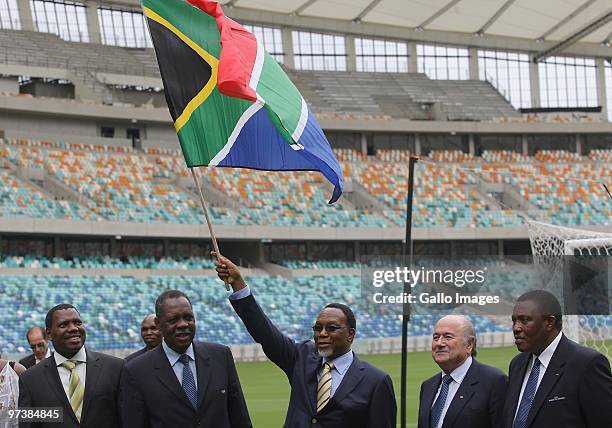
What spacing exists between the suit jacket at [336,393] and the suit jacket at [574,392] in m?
0.95

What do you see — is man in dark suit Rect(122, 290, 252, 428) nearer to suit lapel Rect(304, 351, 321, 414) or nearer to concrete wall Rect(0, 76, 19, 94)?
suit lapel Rect(304, 351, 321, 414)

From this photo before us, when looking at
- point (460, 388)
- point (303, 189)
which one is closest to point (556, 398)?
point (460, 388)

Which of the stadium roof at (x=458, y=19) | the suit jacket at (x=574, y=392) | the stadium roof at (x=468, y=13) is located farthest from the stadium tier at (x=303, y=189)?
the suit jacket at (x=574, y=392)

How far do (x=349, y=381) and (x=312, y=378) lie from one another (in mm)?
230

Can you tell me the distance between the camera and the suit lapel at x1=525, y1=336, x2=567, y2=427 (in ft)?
21.4

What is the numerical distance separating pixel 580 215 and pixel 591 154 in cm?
1048

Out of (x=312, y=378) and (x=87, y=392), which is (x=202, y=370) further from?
(x=87, y=392)

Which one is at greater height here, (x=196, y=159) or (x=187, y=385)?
(x=196, y=159)

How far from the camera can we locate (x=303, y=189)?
5691 centimetres

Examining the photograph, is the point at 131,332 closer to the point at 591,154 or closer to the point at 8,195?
the point at 8,195

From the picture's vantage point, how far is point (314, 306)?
45375 mm

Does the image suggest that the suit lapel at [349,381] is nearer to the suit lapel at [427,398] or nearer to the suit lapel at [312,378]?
the suit lapel at [312,378]

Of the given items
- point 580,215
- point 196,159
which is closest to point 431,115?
point 580,215

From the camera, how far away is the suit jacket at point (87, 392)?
304 inches
